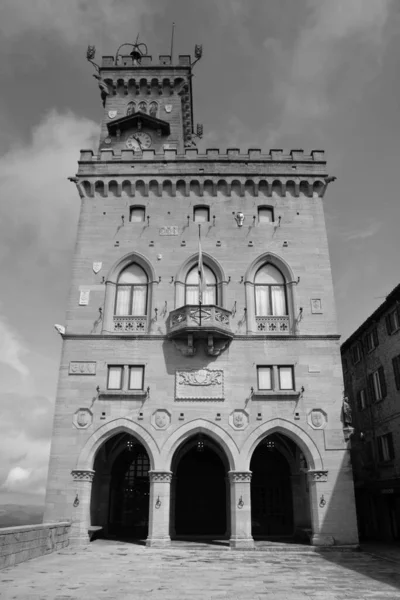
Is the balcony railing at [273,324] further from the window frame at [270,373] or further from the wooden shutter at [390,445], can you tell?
the wooden shutter at [390,445]

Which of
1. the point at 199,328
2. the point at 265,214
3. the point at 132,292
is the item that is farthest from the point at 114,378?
the point at 265,214

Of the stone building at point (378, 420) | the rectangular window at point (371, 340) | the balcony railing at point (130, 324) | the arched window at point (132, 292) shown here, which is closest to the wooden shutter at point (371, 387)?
the stone building at point (378, 420)

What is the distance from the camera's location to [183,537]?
93.6ft

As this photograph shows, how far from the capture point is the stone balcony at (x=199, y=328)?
27.6 meters

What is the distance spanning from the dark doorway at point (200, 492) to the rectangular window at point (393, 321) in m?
14.2

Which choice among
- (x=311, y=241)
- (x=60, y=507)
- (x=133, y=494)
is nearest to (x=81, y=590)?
(x=60, y=507)

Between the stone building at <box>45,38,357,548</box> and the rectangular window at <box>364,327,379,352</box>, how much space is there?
6.40 metres

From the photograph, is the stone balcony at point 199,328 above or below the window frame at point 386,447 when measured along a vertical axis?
above

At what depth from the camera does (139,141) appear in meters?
39.1

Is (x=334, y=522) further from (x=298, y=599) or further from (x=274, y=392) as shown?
(x=298, y=599)

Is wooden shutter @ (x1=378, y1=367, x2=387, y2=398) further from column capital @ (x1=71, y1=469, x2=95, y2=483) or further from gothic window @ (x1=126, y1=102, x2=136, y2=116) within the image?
gothic window @ (x1=126, y1=102, x2=136, y2=116)

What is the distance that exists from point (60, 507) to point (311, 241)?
22.0 metres

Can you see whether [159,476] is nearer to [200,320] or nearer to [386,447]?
[200,320]

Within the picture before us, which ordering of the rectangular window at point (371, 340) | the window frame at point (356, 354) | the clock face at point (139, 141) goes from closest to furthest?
the rectangular window at point (371, 340) < the window frame at point (356, 354) < the clock face at point (139, 141)
